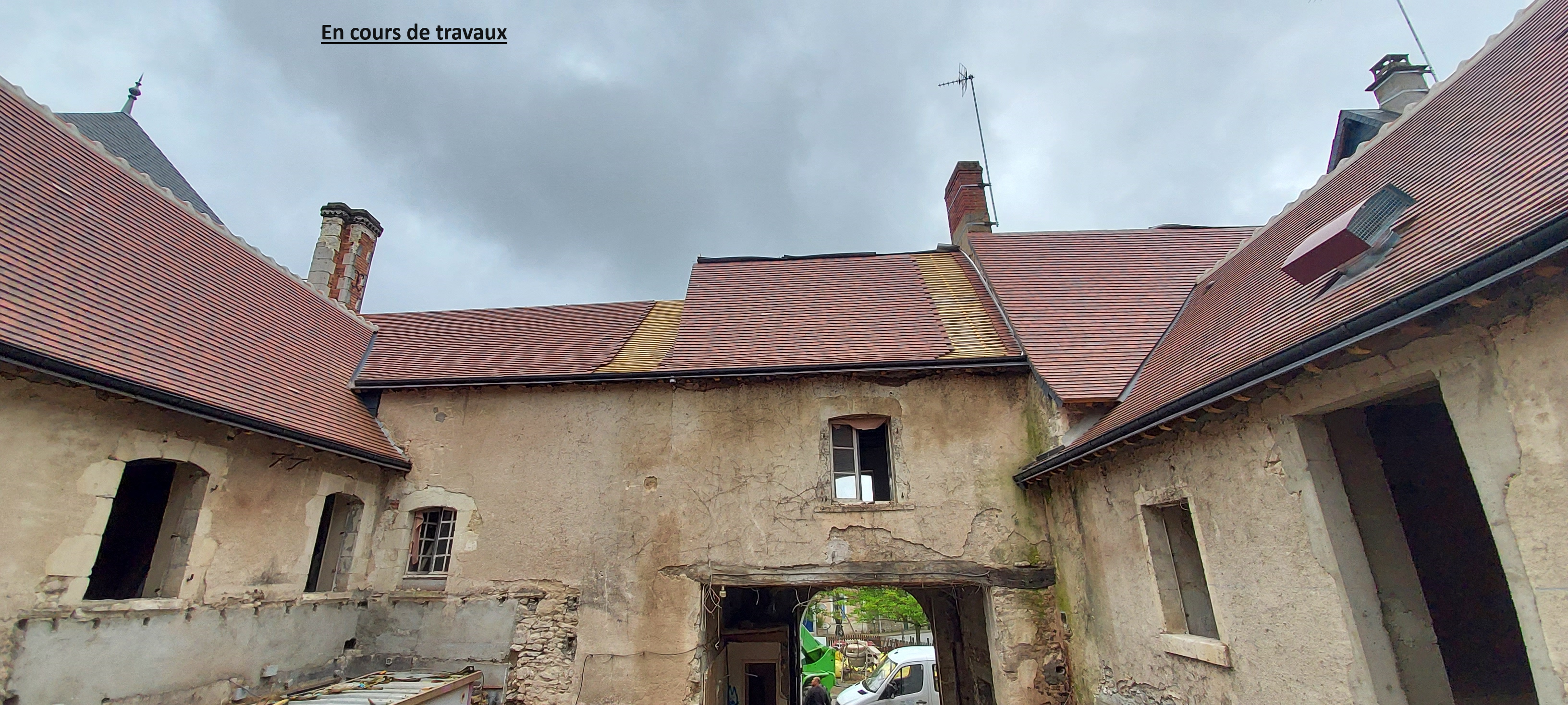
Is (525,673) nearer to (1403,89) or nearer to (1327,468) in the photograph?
(1327,468)

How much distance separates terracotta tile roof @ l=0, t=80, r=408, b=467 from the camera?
20.2 feet

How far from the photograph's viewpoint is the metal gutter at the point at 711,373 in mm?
8992

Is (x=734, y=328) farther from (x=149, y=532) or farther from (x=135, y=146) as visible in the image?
(x=135, y=146)

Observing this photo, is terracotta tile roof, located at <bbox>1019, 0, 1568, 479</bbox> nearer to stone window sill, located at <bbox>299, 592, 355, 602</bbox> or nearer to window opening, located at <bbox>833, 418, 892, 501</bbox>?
window opening, located at <bbox>833, 418, 892, 501</bbox>

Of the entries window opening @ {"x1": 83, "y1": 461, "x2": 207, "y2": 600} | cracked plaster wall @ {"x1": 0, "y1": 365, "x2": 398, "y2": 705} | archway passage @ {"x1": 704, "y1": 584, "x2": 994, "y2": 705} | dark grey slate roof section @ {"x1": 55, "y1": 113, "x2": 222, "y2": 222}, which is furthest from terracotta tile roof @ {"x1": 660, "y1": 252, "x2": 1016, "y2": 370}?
dark grey slate roof section @ {"x1": 55, "y1": 113, "x2": 222, "y2": 222}

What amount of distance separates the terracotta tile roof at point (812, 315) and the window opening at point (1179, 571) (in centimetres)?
310

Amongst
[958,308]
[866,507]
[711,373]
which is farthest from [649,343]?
[958,308]

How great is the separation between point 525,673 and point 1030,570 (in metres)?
6.53

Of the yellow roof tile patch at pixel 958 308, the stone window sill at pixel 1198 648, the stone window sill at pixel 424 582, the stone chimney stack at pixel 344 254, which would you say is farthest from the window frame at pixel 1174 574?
the stone chimney stack at pixel 344 254

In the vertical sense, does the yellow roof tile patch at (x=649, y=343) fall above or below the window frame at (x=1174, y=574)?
above

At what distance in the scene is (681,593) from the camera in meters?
8.54

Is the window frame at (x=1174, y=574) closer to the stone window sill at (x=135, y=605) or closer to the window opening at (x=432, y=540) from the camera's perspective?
the window opening at (x=432, y=540)

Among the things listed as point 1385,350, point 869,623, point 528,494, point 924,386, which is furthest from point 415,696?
point 869,623

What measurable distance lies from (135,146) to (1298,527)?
74.3 ft
